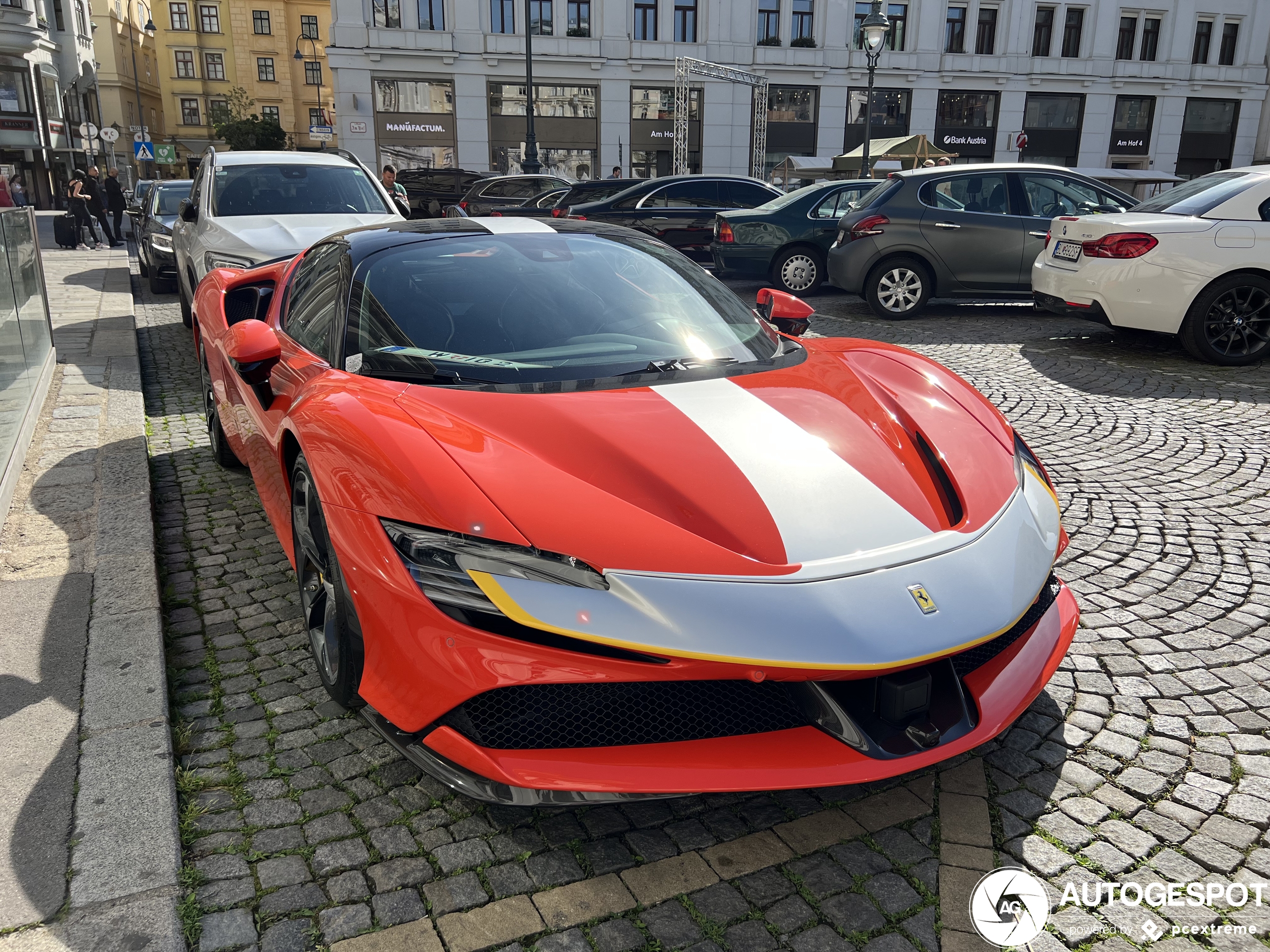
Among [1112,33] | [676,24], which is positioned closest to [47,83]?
[676,24]

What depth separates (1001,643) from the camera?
2.33 m

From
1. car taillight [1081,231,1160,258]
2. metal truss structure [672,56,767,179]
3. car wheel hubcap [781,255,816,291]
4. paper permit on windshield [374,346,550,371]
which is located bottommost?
car wheel hubcap [781,255,816,291]

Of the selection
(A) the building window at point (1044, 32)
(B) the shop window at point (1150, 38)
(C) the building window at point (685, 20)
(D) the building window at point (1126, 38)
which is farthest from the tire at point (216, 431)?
(B) the shop window at point (1150, 38)

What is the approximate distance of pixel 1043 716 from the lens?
9.08 feet

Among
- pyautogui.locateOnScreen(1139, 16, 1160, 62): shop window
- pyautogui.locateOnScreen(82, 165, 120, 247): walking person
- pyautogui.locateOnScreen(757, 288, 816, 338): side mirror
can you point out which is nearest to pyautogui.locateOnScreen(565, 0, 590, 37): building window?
pyautogui.locateOnScreen(82, 165, 120, 247): walking person

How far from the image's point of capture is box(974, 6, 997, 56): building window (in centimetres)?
3969

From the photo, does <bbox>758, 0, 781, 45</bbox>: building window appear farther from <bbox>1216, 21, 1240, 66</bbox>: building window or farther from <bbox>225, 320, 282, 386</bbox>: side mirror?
<bbox>225, 320, 282, 386</bbox>: side mirror

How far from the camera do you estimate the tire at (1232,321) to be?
717 centimetres

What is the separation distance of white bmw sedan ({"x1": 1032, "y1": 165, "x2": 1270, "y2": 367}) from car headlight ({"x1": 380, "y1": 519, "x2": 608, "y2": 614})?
674 cm

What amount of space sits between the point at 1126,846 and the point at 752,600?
3.64 ft

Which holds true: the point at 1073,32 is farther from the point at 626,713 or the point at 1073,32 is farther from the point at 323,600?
the point at 626,713

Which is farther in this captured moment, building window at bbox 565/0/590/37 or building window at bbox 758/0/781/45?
building window at bbox 758/0/781/45

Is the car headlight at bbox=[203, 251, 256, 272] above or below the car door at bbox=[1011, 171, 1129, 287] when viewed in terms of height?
below

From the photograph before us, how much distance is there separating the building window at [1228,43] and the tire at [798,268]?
4104 centimetres
